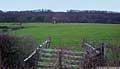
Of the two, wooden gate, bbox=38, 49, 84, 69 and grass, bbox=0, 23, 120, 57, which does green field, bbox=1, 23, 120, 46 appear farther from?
wooden gate, bbox=38, 49, 84, 69

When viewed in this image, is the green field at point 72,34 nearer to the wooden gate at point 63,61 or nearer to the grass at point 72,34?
the grass at point 72,34

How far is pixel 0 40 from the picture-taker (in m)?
11.6

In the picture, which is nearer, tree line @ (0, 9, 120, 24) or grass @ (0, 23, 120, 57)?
grass @ (0, 23, 120, 57)

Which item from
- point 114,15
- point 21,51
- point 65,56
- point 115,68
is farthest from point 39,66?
point 114,15

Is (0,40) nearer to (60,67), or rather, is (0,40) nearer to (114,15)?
(60,67)

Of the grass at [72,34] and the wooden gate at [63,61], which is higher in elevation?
the wooden gate at [63,61]

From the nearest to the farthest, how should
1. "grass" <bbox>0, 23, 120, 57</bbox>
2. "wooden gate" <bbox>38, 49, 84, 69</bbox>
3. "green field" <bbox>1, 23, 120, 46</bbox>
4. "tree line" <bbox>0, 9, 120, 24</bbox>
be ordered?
"wooden gate" <bbox>38, 49, 84, 69</bbox>, "grass" <bbox>0, 23, 120, 57</bbox>, "green field" <bbox>1, 23, 120, 46</bbox>, "tree line" <bbox>0, 9, 120, 24</bbox>

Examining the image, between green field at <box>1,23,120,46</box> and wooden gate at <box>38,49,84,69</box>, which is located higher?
wooden gate at <box>38,49,84,69</box>

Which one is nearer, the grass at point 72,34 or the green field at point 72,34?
the grass at point 72,34

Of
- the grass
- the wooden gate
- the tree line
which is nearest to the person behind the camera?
the wooden gate

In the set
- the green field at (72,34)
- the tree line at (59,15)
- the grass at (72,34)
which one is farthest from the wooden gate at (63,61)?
the tree line at (59,15)

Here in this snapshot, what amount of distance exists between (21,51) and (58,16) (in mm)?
30923

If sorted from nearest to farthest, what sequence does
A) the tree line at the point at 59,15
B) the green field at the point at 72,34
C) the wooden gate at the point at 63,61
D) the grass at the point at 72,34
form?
the wooden gate at the point at 63,61 < the grass at the point at 72,34 < the green field at the point at 72,34 < the tree line at the point at 59,15

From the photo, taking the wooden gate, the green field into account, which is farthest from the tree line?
the wooden gate
